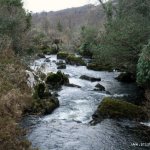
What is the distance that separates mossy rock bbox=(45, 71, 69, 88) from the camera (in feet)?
86.6

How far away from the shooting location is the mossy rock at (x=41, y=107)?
1870cm

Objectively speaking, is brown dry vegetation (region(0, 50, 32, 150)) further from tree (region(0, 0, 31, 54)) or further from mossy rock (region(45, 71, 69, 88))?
mossy rock (region(45, 71, 69, 88))

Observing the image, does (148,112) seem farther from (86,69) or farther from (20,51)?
(86,69)

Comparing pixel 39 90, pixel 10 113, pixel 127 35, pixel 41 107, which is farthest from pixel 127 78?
pixel 10 113

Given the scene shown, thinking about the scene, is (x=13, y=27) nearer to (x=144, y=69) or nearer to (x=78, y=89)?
(x=78, y=89)

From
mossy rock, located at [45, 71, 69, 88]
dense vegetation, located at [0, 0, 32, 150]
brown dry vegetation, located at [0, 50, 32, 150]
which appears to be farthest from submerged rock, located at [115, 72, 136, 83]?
brown dry vegetation, located at [0, 50, 32, 150]

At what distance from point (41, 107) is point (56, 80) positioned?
8047mm

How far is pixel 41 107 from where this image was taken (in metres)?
19.1

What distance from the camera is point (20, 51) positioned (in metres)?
25.7

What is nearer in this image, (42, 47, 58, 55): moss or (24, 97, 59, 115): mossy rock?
(24, 97, 59, 115): mossy rock

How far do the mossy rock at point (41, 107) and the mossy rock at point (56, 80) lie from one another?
6.32m

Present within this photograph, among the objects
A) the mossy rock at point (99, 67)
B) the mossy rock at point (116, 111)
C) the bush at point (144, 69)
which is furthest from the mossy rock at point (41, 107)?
the mossy rock at point (99, 67)

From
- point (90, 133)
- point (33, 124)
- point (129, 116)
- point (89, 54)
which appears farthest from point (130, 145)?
point (89, 54)

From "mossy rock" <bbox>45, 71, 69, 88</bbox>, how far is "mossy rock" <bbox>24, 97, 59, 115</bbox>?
632cm
